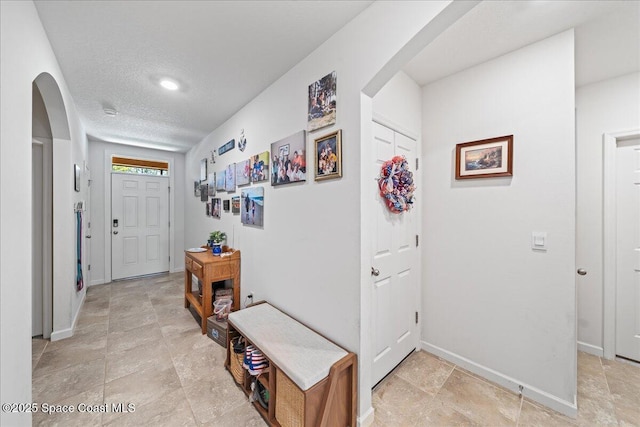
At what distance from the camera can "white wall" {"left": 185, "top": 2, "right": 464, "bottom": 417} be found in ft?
4.63

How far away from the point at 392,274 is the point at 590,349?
2054 mm

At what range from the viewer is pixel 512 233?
1.81m

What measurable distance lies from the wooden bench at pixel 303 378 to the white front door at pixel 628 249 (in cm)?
253

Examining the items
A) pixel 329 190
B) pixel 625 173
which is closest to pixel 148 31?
pixel 329 190

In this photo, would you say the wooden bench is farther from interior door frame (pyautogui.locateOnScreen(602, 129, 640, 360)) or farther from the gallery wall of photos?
interior door frame (pyautogui.locateOnScreen(602, 129, 640, 360))

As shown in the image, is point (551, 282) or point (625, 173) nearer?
point (551, 282)

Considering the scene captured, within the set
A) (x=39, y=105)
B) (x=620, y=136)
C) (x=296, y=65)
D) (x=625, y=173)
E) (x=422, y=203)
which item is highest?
(x=296, y=65)

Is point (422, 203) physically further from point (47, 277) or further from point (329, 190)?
point (47, 277)

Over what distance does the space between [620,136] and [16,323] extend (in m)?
4.32

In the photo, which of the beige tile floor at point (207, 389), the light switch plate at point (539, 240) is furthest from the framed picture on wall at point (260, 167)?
the light switch plate at point (539, 240)

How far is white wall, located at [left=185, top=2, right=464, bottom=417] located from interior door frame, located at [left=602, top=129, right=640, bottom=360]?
2.27m

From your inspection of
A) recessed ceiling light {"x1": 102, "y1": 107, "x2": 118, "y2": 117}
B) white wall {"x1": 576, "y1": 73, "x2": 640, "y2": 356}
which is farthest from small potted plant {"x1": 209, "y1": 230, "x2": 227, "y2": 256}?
white wall {"x1": 576, "y1": 73, "x2": 640, "y2": 356}

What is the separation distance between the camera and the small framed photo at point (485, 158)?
1.82 meters

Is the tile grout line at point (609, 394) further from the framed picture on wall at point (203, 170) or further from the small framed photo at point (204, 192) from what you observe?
the framed picture on wall at point (203, 170)
